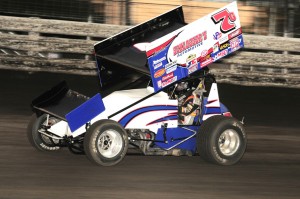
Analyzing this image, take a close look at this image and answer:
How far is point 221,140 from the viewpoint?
8344 mm

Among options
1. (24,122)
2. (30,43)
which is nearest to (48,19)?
(30,43)

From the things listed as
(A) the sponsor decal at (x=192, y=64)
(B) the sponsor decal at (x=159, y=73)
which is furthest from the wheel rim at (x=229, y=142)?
(B) the sponsor decal at (x=159, y=73)

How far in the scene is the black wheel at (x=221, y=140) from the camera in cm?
816

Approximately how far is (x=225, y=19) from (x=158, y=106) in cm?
136

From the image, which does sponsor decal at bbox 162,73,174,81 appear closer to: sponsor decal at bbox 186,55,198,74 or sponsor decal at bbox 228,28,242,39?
sponsor decal at bbox 186,55,198,74

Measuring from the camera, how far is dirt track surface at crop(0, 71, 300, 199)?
6.82 m

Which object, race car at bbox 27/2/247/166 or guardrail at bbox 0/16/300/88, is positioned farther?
guardrail at bbox 0/16/300/88

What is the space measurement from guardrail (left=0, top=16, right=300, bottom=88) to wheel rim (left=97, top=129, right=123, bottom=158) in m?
7.63

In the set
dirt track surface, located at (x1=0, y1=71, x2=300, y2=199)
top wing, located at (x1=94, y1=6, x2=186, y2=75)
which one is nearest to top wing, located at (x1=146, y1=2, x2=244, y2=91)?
top wing, located at (x1=94, y1=6, x2=186, y2=75)

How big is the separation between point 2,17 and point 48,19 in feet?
3.36

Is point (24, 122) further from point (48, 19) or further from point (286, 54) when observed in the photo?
point (286, 54)

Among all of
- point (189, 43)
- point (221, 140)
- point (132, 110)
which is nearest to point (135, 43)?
point (189, 43)

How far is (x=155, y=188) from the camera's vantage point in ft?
23.1

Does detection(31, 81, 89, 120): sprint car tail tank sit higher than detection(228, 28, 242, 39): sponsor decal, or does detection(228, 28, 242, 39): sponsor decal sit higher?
detection(228, 28, 242, 39): sponsor decal
